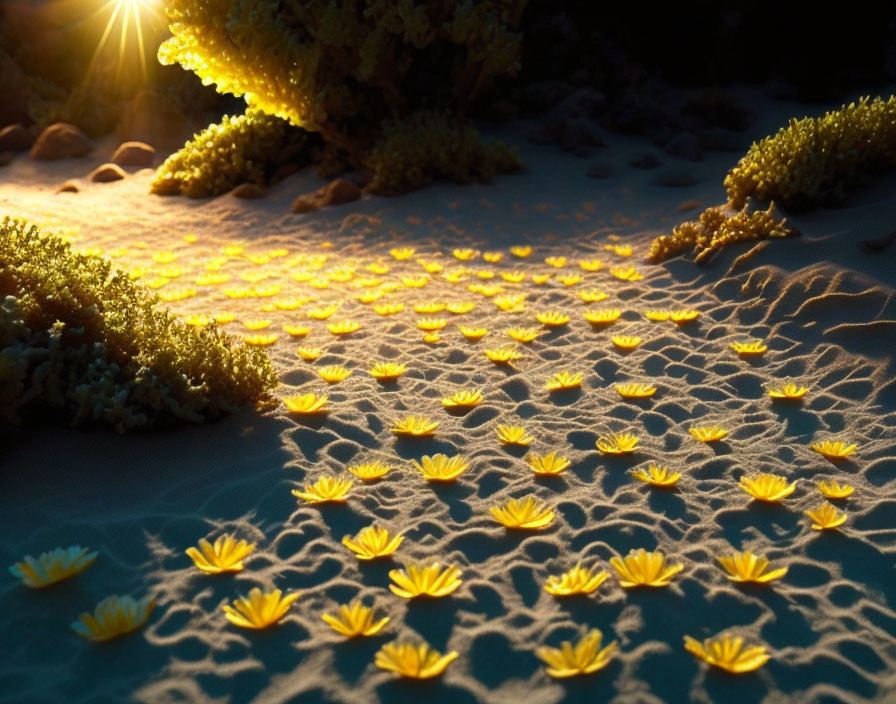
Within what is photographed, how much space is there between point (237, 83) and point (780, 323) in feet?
21.2

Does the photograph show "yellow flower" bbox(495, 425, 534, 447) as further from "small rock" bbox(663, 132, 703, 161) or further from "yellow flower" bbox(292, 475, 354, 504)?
"small rock" bbox(663, 132, 703, 161)

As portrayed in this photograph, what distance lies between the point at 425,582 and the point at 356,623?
28 cm

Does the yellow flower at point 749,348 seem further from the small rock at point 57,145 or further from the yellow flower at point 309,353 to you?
the small rock at point 57,145

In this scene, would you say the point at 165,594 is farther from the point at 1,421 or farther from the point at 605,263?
the point at 605,263

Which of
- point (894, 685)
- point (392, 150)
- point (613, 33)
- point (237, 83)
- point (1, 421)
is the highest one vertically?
point (613, 33)

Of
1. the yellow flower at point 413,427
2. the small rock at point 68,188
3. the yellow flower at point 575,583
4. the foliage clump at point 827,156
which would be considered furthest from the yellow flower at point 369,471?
the small rock at point 68,188

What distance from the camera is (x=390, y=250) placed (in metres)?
7.70

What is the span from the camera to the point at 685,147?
10867 mm

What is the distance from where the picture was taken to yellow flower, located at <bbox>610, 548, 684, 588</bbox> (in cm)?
263

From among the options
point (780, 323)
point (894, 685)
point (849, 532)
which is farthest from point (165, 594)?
point (780, 323)

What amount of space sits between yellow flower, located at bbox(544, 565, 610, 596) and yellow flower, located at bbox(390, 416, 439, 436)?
121cm

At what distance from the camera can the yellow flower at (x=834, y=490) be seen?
3.16m

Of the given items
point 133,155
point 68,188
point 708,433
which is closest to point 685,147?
point 708,433

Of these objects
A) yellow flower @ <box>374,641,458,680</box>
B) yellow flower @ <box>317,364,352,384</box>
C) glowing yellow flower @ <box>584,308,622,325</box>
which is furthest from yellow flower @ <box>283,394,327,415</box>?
glowing yellow flower @ <box>584,308,622,325</box>
